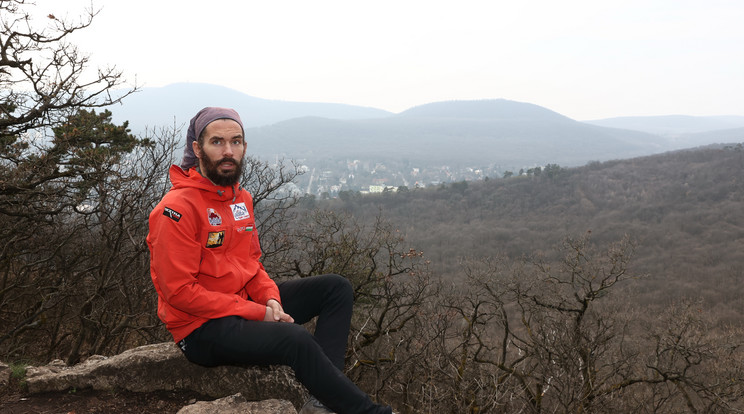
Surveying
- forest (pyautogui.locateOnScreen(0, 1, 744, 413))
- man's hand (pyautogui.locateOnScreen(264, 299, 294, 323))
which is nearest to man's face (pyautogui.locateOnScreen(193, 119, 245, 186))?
man's hand (pyautogui.locateOnScreen(264, 299, 294, 323))

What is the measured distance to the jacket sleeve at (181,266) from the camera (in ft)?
7.77

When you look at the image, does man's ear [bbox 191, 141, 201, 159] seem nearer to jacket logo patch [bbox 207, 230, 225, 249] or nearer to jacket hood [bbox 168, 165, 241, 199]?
jacket hood [bbox 168, 165, 241, 199]

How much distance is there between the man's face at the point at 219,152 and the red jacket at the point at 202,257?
0.07 meters

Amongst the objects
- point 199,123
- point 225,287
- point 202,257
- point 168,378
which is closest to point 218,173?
point 199,123

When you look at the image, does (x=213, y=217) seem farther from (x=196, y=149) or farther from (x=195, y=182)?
(x=196, y=149)

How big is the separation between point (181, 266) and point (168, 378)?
115cm

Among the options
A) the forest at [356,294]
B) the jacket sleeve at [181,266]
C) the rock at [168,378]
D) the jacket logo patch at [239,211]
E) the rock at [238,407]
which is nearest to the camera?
the jacket sleeve at [181,266]

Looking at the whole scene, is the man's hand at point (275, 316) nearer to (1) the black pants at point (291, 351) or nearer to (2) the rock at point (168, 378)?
(1) the black pants at point (291, 351)

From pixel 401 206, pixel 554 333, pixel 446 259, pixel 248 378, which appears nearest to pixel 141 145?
pixel 248 378

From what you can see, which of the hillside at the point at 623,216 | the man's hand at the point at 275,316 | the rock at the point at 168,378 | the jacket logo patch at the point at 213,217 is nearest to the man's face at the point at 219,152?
the jacket logo patch at the point at 213,217

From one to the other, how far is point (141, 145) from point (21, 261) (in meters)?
3.81

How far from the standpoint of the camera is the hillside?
45.9m

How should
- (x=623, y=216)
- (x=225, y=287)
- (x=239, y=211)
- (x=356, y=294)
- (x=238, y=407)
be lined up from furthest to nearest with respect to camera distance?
(x=623, y=216) → (x=356, y=294) → (x=239, y=211) → (x=225, y=287) → (x=238, y=407)

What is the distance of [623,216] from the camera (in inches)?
2916
